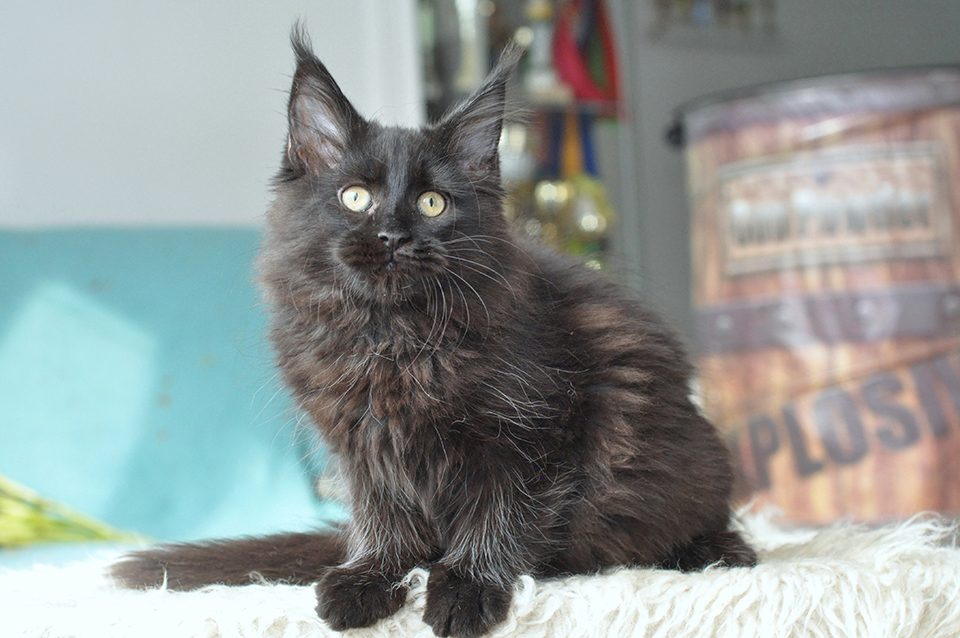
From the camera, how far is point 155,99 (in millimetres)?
2152

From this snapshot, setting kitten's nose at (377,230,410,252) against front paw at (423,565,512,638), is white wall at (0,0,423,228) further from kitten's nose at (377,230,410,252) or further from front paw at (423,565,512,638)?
front paw at (423,565,512,638)

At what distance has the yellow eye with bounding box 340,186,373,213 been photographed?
0.90 meters

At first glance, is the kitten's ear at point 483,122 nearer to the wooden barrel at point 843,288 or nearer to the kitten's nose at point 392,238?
the kitten's nose at point 392,238

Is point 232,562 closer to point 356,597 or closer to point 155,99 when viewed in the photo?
point 356,597

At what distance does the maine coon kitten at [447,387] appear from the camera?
88 centimetres

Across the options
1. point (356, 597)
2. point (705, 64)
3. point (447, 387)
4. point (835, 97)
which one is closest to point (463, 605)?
point (356, 597)

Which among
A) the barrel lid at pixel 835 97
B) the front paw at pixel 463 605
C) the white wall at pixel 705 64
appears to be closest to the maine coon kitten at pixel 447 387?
the front paw at pixel 463 605

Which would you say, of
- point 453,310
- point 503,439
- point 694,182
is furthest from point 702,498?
point 694,182

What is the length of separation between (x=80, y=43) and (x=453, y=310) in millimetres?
1714

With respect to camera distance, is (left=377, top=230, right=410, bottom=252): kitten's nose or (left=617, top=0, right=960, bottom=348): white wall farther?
(left=617, top=0, right=960, bottom=348): white wall

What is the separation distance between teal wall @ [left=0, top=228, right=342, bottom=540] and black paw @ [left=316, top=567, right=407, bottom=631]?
0.93 metres

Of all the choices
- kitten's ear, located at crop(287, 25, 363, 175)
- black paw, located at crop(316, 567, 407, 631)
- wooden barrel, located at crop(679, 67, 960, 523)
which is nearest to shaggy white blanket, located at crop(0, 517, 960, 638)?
black paw, located at crop(316, 567, 407, 631)

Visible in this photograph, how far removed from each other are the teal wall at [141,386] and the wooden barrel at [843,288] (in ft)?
4.18

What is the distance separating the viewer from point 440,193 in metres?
0.94
